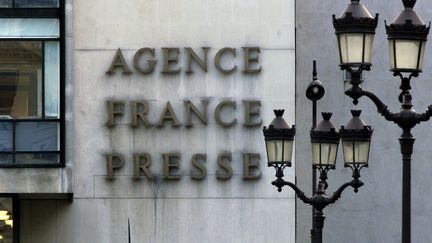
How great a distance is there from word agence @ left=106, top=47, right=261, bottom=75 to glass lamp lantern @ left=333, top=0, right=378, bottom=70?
14557 millimetres

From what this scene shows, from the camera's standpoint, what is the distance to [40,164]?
94.6 ft

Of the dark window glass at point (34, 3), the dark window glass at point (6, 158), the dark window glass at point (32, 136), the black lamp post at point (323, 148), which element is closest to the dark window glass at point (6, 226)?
the dark window glass at point (6, 158)

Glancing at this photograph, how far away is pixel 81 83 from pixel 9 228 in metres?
3.49

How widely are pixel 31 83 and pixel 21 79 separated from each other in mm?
228

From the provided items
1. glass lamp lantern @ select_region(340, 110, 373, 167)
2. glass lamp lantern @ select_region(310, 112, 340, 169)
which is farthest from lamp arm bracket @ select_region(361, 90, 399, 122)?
glass lamp lantern @ select_region(310, 112, 340, 169)

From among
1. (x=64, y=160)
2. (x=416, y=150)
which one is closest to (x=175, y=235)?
(x=64, y=160)

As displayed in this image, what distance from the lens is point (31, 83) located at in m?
28.9

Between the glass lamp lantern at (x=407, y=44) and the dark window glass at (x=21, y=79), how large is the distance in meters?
15.3

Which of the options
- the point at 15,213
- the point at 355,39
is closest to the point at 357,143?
the point at 355,39

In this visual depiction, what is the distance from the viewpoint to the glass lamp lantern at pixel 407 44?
14.6 metres

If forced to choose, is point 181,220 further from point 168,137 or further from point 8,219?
point 8,219

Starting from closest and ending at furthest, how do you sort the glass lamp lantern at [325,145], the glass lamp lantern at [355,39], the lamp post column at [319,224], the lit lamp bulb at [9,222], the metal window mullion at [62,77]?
1. the glass lamp lantern at [355,39]
2. the glass lamp lantern at [325,145]
3. the lamp post column at [319,224]
4. the metal window mullion at [62,77]
5. the lit lamp bulb at [9,222]

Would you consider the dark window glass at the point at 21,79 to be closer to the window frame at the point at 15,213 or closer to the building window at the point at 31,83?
the building window at the point at 31,83

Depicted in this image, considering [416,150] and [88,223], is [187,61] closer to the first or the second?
[88,223]
